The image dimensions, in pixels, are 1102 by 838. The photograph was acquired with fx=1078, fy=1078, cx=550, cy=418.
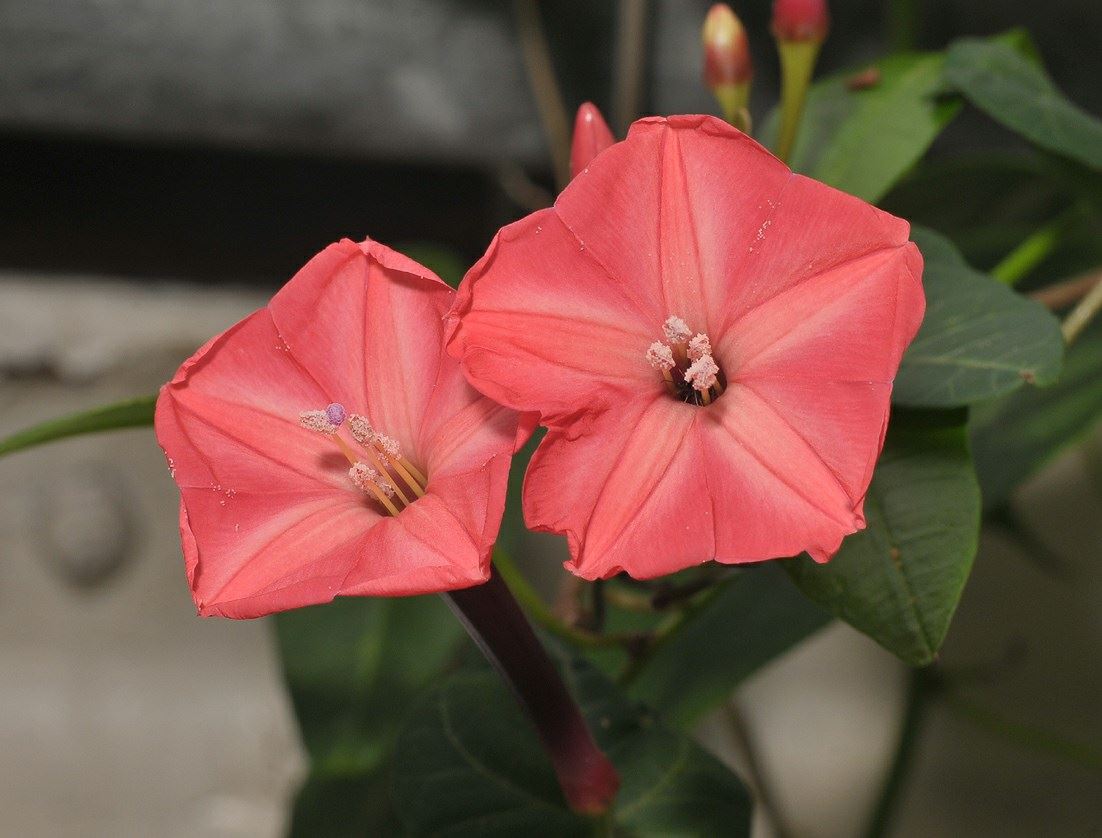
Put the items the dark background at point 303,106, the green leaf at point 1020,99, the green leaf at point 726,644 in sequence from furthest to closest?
the dark background at point 303,106 < the green leaf at point 726,644 < the green leaf at point 1020,99

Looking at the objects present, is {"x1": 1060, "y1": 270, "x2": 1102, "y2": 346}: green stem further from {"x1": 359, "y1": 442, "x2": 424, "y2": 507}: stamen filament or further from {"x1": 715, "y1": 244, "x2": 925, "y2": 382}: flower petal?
{"x1": 359, "y1": 442, "x2": 424, "y2": 507}: stamen filament

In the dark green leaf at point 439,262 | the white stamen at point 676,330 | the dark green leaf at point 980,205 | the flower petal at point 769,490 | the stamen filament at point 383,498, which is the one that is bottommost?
the dark green leaf at point 439,262

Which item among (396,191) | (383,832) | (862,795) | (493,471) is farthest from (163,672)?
(493,471)

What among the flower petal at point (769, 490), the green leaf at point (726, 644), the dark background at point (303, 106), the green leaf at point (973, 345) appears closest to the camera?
the flower petal at point (769, 490)

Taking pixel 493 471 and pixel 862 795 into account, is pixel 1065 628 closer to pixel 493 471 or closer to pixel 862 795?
pixel 862 795

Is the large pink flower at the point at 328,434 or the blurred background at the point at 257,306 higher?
the large pink flower at the point at 328,434

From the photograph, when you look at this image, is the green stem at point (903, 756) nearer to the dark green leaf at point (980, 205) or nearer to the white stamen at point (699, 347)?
the dark green leaf at point (980, 205)

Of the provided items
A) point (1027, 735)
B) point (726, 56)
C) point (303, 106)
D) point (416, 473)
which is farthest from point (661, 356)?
point (1027, 735)

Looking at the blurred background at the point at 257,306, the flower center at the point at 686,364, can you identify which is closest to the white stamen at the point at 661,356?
the flower center at the point at 686,364

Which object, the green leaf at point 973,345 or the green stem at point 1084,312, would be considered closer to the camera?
the green leaf at point 973,345
